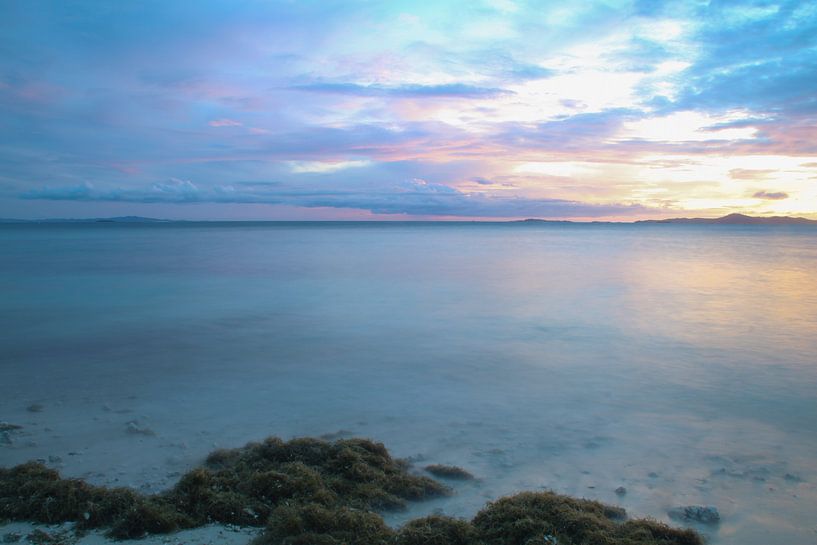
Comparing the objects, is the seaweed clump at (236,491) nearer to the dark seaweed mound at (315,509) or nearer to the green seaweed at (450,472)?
the dark seaweed mound at (315,509)

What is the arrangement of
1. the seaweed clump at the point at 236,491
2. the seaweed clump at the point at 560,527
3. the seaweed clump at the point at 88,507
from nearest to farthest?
the seaweed clump at the point at 560,527 < the seaweed clump at the point at 88,507 < the seaweed clump at the point at 236,491

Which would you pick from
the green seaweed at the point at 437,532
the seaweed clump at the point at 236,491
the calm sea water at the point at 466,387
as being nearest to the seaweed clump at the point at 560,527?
the green seaweed at the point at 437,532

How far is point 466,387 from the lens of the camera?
9523 mm

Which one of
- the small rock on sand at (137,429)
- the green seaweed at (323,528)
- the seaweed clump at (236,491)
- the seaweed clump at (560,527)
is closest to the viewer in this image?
the green seaweed at (323,528)

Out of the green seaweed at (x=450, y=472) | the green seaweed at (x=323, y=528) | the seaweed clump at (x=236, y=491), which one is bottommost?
the green seaweed at (x=450, y=472)

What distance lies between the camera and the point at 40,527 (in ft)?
15.1

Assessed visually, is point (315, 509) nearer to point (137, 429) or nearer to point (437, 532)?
point (437, 532)

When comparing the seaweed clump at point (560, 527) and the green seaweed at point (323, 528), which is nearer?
the green seaweed at point (323, 528)

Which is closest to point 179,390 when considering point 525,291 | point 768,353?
point 768,353

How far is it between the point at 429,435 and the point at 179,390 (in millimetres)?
4407

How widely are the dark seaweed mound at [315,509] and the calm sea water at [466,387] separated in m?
0.50

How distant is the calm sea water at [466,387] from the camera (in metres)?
6.13

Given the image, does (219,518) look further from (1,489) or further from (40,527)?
(1,489)

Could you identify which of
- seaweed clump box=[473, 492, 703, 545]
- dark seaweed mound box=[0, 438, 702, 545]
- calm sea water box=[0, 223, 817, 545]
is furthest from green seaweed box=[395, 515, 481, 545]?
calm sea water box=[0, 223, 817, 545]
